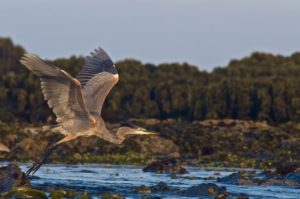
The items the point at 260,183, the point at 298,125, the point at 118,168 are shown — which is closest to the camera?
the point at 260,183

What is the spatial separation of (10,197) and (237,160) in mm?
12444

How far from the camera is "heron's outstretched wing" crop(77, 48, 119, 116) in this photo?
16812mm

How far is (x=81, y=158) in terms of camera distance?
85.5ft

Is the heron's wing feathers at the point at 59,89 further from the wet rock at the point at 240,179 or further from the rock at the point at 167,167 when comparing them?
the rock at the point at 167,167

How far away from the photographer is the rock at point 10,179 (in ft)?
50.7

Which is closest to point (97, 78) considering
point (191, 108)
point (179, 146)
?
point (179, 146)

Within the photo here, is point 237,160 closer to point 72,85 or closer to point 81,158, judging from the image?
point 81,158

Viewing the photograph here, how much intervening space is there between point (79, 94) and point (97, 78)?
2.46m

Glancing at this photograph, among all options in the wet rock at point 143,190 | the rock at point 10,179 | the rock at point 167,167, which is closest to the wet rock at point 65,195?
the rock at point 10,179

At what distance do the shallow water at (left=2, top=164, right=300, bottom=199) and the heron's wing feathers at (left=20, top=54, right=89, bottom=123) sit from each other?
1.75m

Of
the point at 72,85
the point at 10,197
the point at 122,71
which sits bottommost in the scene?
the point at 10,197

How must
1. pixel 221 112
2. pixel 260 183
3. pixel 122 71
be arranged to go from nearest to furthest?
1. pixel 260 183
2. pixel 221 112
3. pixel 122 71

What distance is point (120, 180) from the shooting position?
67.1 feet

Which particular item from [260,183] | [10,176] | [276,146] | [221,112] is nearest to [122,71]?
[221,112]
